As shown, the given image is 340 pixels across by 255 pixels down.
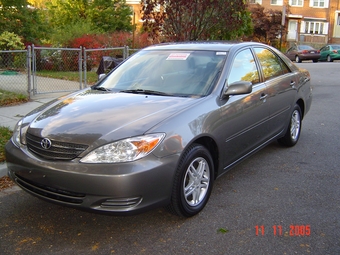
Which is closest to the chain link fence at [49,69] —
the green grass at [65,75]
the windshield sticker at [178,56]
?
the green grass at [65,75]

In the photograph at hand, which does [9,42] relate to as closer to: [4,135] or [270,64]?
[4,135]

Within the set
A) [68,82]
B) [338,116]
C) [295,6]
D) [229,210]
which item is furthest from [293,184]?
[295,6]

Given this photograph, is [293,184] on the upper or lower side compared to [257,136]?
lower

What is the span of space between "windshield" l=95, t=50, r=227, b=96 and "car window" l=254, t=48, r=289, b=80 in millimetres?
906

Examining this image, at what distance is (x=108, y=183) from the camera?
121 inches

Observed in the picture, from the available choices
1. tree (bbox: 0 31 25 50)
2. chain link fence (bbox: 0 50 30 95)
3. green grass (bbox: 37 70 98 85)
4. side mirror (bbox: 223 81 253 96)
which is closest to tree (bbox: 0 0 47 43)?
tree (bbox: 0 31 25 50)

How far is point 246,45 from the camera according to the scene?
502cm

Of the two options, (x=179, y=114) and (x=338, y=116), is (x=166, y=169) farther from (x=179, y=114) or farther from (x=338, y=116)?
(x=338, y=116)

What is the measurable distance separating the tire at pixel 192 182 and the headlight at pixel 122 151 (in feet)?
1.30

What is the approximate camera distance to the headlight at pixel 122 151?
10.4 ft

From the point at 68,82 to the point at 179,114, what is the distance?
377 inches

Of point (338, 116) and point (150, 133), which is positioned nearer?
point (150, 133)

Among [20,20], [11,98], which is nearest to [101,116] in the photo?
[11,98]

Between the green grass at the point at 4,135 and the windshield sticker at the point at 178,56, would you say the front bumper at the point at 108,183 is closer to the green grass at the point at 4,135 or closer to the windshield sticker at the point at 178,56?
the windshield sticker at the point at 178,56
